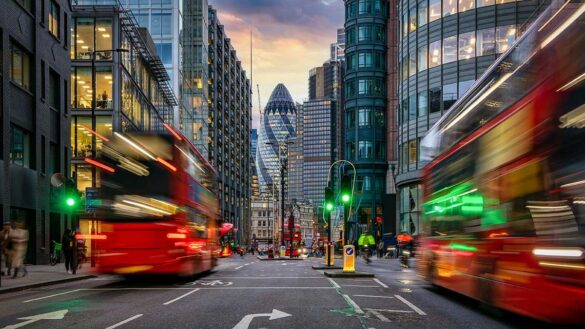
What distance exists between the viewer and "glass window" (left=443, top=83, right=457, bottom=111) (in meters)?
47.5

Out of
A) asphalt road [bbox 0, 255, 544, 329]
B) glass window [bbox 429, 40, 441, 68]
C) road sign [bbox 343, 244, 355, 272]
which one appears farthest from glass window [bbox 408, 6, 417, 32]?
asphalt road [bbox 0, 255, 544, 329]

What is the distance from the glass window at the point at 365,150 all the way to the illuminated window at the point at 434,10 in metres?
34.0

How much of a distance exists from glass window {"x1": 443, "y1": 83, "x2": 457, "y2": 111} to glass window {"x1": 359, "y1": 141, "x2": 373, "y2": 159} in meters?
34.4

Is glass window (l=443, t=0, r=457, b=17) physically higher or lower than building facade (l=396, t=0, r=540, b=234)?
higher

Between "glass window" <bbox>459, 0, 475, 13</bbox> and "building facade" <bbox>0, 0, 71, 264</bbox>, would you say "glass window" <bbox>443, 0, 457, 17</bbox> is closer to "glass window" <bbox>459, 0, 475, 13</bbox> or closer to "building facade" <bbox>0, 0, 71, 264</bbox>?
"glass window" <bbox>459, 0, 475, 13</bbox>

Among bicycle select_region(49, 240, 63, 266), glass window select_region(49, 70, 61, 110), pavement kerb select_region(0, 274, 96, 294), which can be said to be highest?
glass window select_region(49, 70, 61, 110)

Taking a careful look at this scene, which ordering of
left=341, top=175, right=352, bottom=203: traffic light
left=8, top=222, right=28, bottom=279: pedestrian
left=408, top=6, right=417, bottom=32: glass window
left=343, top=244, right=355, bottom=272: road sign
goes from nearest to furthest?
left=8, top=222, right=28, bottom=279: pedestrian < left=341, top=175, right=352, bottom=203: traffic light < left=343, top=244, right=355, bottom=272: road sign < left=408, top=6, right=417, bottom=32: glass window

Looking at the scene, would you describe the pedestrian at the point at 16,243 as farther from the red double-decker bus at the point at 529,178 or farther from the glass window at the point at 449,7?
the glass window at the point at 449,7

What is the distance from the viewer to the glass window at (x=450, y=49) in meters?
47.7

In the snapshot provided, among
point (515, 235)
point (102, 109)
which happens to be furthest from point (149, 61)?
point (515, 235)

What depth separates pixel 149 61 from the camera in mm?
62531

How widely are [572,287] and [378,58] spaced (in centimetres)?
7748

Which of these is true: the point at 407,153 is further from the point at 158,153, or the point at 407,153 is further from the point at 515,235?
the point at 515,235

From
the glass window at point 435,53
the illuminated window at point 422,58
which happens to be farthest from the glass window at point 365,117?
the glass window at point 435,53
